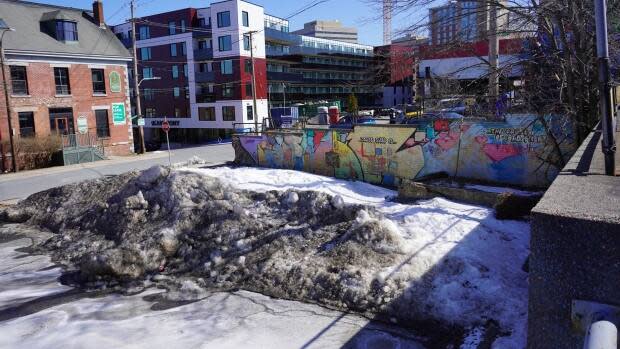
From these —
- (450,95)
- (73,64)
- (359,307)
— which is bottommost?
(359,307)

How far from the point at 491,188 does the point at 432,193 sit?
1740 millimetres

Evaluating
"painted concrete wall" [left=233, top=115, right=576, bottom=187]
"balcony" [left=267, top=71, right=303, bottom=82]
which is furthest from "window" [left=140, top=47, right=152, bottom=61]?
"painted concrete wall" [left=233, top=115, right=576, bottom=187]

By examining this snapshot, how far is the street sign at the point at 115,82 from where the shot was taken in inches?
1538

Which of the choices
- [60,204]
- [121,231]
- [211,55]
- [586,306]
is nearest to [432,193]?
[121,231]

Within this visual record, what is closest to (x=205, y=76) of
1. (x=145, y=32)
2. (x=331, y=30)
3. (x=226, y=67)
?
(x=226, y=67)

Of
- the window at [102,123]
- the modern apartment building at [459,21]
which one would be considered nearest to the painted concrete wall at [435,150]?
the modern apartment building at [459,21]

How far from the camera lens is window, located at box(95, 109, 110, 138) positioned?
38094mm

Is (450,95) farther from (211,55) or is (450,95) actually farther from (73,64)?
(211,55)

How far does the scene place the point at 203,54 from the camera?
200ft

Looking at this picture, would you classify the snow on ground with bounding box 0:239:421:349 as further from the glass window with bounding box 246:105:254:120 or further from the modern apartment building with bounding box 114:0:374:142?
the glass window with bounding box 246:105:254:120

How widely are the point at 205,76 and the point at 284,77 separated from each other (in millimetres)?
11996

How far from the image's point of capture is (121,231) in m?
12.4

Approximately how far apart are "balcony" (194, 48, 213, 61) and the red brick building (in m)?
20.3

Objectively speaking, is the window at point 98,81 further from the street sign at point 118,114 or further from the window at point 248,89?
the window at point 248,89
